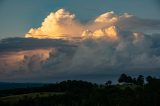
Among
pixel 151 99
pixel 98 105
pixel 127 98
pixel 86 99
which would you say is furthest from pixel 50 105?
pixel 151 99

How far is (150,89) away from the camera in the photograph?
575 feet

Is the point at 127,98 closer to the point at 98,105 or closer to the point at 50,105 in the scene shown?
the point at 98,105

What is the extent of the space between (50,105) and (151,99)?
55030 mm

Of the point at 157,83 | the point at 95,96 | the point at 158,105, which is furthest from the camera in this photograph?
the point at 95,96

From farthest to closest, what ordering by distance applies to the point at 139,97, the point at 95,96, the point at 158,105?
1. the point at 95,96
2. the point at 139,97
3. the point at 158,105

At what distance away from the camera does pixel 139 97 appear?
16662cm

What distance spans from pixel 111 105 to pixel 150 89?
16.7 m

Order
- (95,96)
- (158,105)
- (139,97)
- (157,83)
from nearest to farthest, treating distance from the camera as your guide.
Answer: (158,105) < (139,97) < (157,83) < (95,96)

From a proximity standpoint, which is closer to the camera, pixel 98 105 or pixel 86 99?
pixel 98 105

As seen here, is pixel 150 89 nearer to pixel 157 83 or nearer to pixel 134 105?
pixel 157 83

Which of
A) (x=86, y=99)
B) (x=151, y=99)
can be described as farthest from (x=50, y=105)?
(x=151, y=99)

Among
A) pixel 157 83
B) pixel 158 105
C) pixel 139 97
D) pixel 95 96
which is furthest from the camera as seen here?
pixel 95 96

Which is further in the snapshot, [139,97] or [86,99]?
[86,99]

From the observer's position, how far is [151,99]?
529 ft
